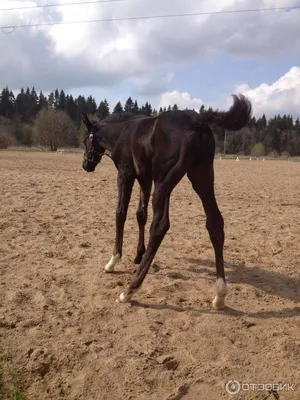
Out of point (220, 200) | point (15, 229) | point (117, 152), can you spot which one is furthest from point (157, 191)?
point (220, 200)

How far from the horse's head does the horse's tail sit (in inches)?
94.4

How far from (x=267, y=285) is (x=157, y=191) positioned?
2.24m

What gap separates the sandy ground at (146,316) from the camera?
11.4ft

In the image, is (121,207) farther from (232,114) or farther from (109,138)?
(232,114)

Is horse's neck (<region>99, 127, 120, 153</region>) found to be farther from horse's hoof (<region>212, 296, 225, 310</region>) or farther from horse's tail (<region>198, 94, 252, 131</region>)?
horse's hoof (<region>212, 296, 225, 310</region>)

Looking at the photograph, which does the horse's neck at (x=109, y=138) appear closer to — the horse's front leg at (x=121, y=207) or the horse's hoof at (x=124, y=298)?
the horse's front leg at (x=121, y=207)

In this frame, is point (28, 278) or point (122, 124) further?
point (122, 124)

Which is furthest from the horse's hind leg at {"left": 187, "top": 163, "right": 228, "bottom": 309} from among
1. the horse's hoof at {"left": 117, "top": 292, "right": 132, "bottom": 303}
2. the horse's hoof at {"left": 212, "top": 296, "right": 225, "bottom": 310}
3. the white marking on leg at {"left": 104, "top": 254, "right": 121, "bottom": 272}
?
the white marking on leg at {"left": 104, "top": 254, "right": 121, "bottom": 272}

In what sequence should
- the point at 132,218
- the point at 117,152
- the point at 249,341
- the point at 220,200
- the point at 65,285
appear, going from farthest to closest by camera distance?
1. the point at 220,200
2. the point at 132,218
3. the point at 117,152
4. the point at 65,285
5. the point at 249,341

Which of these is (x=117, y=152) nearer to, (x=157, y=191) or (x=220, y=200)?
(x=157, y=191)

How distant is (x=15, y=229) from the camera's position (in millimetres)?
7891

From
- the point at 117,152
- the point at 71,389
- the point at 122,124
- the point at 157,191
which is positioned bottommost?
the point at 71,389

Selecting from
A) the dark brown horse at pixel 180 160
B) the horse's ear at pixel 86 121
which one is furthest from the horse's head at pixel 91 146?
the dark brown horse at pixel 180 160

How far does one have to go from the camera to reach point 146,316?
15.1 ft
